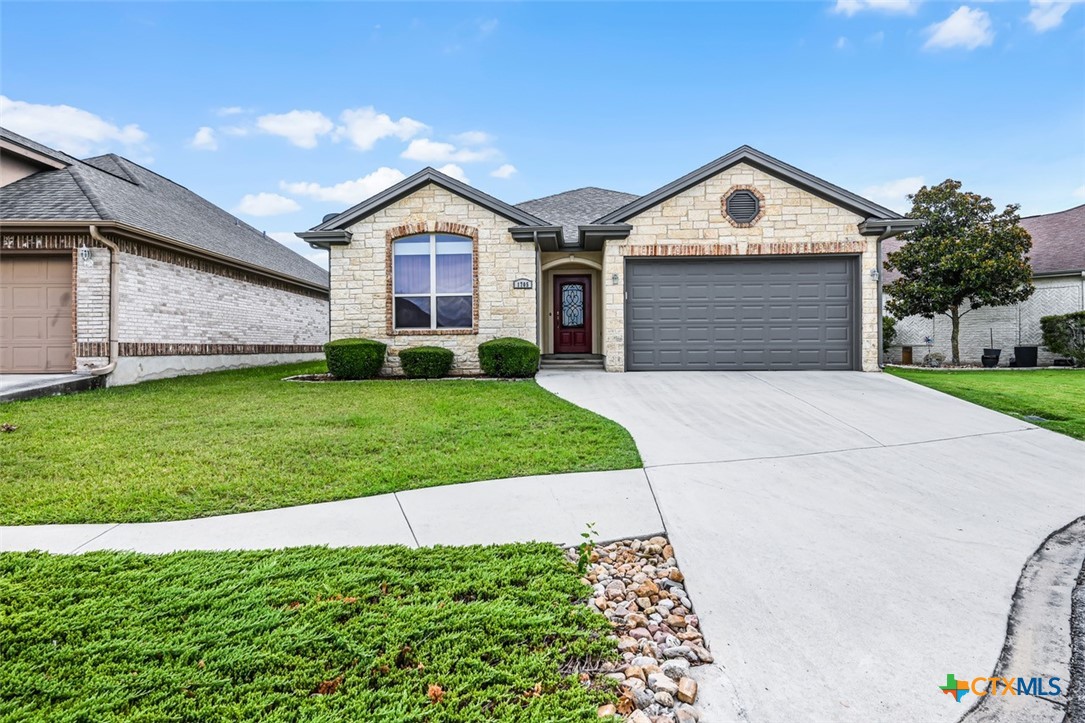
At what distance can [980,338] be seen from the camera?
16.8 metres

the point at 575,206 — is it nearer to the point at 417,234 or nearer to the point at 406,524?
the point at 417,234

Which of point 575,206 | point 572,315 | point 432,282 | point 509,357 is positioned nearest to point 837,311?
point 572,315

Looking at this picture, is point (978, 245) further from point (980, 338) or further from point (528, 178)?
point (528, 178)

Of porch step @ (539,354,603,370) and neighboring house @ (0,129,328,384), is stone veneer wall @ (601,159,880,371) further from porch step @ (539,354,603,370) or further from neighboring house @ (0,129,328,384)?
neighboring house @ (0,129,328,384)

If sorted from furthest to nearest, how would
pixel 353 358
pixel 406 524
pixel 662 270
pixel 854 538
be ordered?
pixel 662 270 < pixel 353 358 < pixel 406 524 < pixel 854 538

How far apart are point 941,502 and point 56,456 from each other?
26.0 feet

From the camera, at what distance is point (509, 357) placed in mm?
10352

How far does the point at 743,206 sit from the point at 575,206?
616 centimetres

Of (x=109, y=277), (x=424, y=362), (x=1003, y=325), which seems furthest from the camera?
→ (x=1003, y=325)

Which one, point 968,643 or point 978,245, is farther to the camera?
point 978,245

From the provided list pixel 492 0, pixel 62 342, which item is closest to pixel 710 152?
pixel 492 0

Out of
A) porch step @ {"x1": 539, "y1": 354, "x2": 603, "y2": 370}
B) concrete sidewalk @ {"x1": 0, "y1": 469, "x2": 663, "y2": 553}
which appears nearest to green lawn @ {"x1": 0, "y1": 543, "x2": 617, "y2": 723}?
concrete sidewalk @ {"x1": 0, "y1": 469, "x2": 663, "y2": 553}

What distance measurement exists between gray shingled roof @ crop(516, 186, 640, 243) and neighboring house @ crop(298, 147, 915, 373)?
2.54 meters

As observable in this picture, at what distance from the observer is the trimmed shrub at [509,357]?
10352mm
